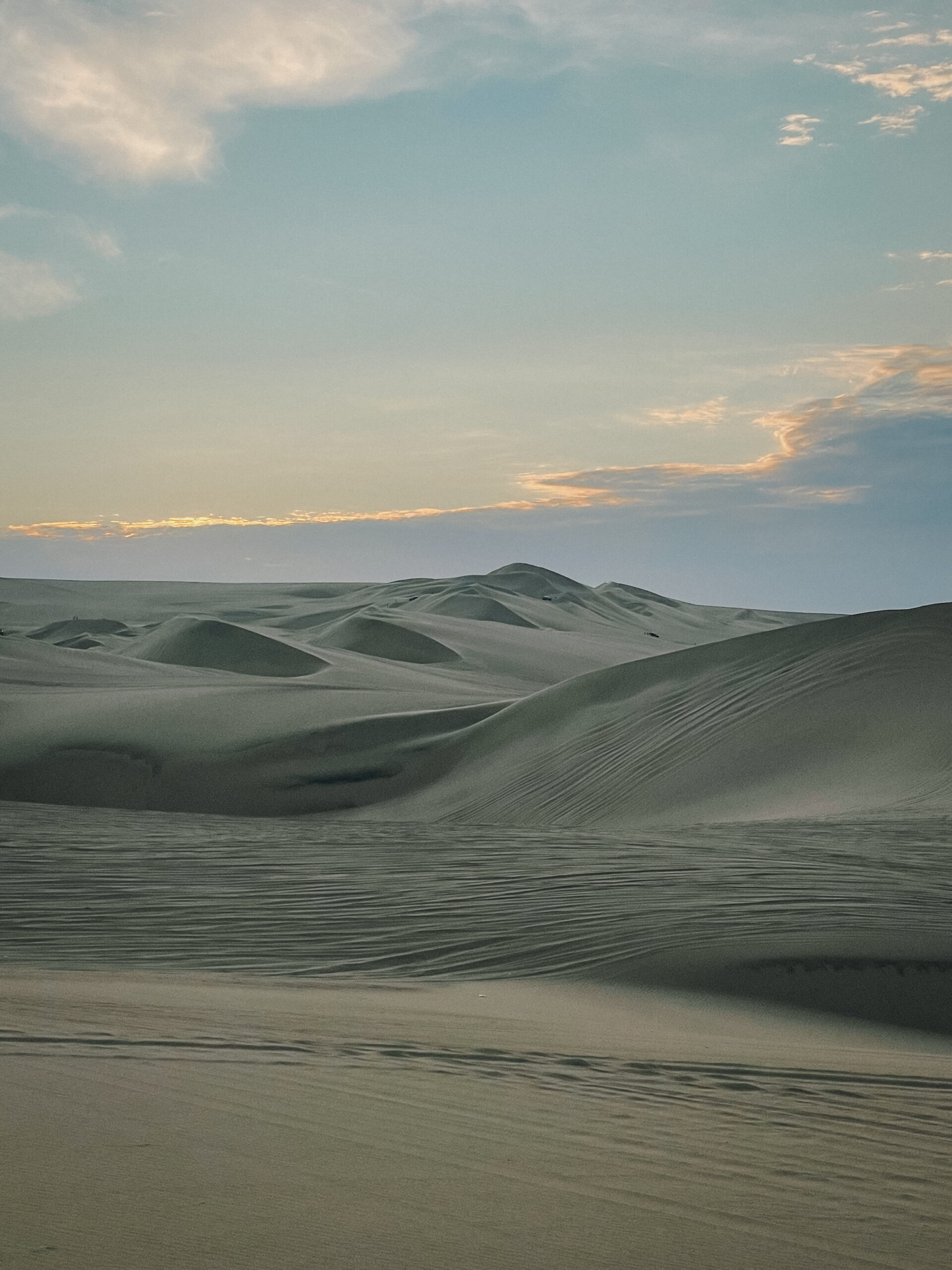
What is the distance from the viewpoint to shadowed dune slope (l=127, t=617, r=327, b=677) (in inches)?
1225

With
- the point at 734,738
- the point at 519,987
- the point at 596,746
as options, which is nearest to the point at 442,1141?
the point at 519,987

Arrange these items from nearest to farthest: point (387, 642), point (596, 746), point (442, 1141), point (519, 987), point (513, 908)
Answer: point (442, 1141) → point (519, 987) → point (513, 908) → point (596, 746) → point (387, 642)

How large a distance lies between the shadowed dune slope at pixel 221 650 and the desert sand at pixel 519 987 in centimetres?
1464

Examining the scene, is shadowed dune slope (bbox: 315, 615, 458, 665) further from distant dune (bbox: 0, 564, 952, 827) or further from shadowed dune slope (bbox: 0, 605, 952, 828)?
shadowed dune slope (bbox: 0, 605, 952, 828)

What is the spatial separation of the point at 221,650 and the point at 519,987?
29.8m

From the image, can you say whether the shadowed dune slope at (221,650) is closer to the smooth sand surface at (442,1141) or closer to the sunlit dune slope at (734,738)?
the sunlit dune slope at (734,738)

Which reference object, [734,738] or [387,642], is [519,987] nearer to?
[734,738]

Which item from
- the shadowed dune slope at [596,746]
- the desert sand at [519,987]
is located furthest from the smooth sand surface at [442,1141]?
the shadowed dune slope at [596,746]

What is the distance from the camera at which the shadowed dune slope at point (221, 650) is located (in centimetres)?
3111

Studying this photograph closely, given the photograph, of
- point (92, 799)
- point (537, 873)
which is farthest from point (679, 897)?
point (92, 799)

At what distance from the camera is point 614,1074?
3549 millimetres

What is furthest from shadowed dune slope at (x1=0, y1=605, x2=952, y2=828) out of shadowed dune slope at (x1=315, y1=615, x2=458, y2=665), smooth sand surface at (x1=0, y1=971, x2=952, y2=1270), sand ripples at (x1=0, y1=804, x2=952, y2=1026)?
shadowed dune slope at (x1=315, y1=615, x2=458, y2=665)

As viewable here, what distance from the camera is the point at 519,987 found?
17.3 feet

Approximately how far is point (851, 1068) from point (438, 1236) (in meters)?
2.12
